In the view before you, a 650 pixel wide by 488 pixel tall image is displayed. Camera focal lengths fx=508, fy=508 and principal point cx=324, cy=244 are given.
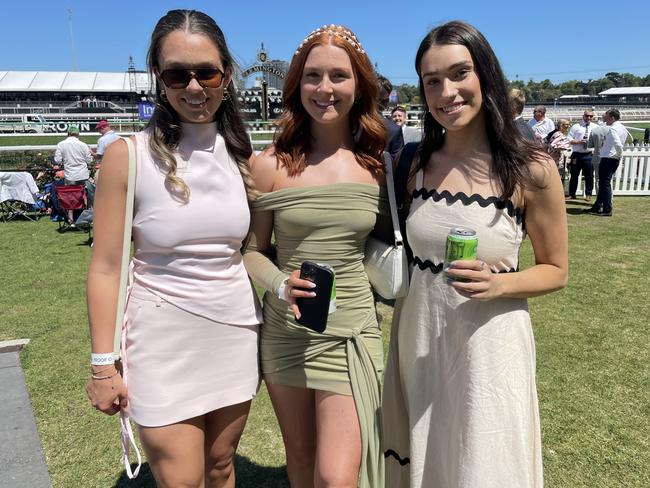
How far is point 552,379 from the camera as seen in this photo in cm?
423

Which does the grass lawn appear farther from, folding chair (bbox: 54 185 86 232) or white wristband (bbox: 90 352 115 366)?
folding chair (bbox: 54 185 86 232)

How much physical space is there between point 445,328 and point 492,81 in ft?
3.16

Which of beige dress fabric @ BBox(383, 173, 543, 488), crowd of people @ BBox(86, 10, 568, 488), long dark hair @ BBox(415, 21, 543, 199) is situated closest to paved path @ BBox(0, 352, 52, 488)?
crowd of people @ BBox(86, 10, 568, 488)

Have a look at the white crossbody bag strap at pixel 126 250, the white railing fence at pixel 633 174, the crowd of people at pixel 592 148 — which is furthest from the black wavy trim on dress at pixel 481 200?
the white railing fence at pixel 633 174

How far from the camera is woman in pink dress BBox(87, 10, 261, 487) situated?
1.80 meters

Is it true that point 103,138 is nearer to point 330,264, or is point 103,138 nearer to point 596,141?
point 330,264

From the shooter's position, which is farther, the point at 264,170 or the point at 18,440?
the point at 18,440

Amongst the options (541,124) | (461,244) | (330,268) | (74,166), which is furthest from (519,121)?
(74,166)

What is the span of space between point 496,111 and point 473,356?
36.9 inches

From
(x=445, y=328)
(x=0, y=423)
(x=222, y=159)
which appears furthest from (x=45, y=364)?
(x=445, y=328)

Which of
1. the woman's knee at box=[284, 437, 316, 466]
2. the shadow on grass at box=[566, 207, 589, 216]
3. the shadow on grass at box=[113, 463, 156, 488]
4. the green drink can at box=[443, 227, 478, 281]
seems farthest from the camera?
the shadow on grass at box=[566, 207, 589, 216]

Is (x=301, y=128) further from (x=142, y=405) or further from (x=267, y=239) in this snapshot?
(x=142, y=405)

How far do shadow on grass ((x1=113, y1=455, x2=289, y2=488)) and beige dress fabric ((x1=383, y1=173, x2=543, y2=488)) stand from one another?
1414 mm

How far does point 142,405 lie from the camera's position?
1.85m
